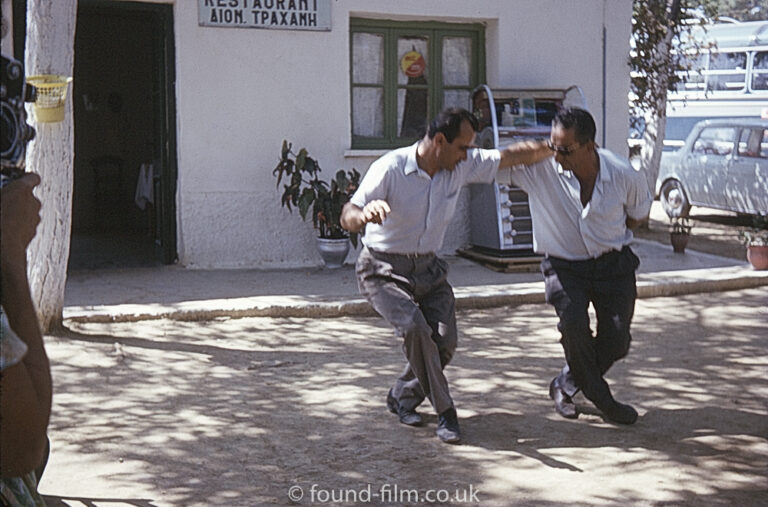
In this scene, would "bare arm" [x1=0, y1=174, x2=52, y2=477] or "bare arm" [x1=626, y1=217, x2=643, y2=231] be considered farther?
"bare arm" [x1=626, y1=217, x2=643, y2=231]

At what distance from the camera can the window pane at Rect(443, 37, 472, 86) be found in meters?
9.26

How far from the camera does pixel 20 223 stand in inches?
71.2

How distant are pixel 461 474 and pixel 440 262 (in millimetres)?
1259

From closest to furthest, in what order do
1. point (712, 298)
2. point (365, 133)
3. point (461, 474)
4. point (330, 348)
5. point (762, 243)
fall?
point (461, 474) → point (330, 348) → point (712, 298) → point (762, 243) → point (365, 133)

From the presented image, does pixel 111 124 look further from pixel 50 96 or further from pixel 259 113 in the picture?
pixel 50 96

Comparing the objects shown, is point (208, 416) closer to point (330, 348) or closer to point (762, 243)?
point (330, 348)

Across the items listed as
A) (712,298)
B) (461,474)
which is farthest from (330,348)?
(712,298)

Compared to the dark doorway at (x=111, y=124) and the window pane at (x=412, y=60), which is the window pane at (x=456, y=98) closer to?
the window pane at (x=412, y=60)

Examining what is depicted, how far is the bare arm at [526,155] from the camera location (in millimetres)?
Result: 5184

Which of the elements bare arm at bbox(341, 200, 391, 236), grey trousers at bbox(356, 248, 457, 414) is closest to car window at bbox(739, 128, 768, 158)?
grey trousers at bbox(356, 248, 457, 414)

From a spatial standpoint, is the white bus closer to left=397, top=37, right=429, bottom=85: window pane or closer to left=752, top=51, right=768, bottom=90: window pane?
left=752, top=51, right=768, bottom=90: window pane

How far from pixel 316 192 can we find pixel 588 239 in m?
5.14

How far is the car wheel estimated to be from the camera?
52.4ft

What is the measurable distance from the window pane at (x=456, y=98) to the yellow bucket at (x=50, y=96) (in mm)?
5072
